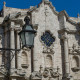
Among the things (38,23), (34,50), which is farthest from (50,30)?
(34,50)

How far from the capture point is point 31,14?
3084 centimetres

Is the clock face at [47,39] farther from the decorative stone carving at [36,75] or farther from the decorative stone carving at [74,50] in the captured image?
the decorative stone carving at [36,75]

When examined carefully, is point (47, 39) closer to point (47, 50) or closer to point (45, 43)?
point (45, 43)

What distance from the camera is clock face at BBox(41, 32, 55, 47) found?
102 feet

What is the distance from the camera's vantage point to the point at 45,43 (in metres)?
31.1

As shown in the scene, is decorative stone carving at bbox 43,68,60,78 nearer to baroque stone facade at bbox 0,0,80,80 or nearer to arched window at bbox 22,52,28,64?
baroque stone facade at bbox 0,0,80,80

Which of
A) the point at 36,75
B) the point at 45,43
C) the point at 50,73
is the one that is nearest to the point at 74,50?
the point at 45,43

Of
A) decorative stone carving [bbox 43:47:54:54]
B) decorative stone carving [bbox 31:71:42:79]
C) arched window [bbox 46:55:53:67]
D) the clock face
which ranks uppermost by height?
the clock face

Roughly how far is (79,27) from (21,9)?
7.65 metres

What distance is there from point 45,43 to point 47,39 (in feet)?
2.62

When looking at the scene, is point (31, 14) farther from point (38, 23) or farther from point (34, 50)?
point (34, 50)

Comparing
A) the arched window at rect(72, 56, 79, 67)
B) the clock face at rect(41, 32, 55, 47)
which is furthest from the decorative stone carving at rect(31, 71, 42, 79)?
the arched window at rect(72, 56, 79, 67)

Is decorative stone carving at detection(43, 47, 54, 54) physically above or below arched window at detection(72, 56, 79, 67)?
above

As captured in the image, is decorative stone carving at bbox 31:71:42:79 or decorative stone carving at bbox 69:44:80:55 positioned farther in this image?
decorative stone carving at bbox 69:44:80:55
